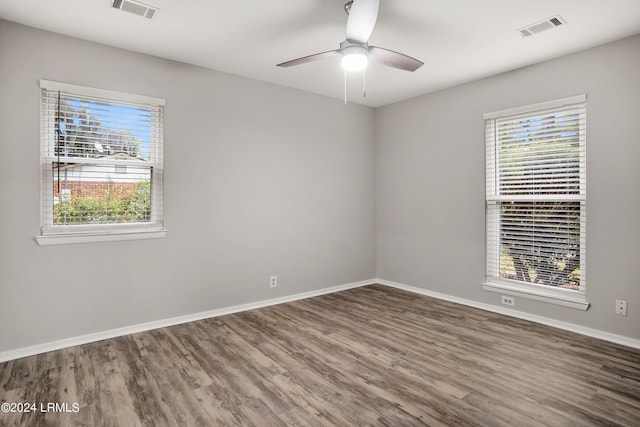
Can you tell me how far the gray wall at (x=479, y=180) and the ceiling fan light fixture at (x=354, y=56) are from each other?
2246 mm

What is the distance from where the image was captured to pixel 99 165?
319cm

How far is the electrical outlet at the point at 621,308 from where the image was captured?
122 inches

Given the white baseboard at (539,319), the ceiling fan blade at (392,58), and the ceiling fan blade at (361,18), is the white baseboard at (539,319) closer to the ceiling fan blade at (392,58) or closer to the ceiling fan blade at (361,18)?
the ceiling fan blade at (392,58)

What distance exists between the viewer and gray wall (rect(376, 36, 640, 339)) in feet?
10.1

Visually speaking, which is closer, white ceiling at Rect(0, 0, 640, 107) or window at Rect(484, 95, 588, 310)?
white ceiling at Rect(0, 0, 640, 107)

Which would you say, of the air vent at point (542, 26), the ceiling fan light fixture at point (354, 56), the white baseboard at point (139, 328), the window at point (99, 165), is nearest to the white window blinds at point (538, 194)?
the air vent at point (542, 26)

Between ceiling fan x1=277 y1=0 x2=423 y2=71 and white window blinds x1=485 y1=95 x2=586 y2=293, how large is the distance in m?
1.79

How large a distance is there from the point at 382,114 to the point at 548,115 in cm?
227

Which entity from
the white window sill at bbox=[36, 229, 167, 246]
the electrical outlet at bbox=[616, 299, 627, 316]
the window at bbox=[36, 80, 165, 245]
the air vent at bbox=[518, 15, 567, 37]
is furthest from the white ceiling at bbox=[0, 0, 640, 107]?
the electrical outlet at bbox=[616, 299, 627, 316]

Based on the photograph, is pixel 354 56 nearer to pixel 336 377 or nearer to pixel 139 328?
pixel 336 377

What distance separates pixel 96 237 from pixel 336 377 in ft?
7.92

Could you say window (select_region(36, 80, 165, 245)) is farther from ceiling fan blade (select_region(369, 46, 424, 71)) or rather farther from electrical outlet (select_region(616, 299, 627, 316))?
electrical outlet (select_region(616, 299, 627, 316))

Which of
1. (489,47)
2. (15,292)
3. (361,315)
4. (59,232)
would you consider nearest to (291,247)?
(361,315)

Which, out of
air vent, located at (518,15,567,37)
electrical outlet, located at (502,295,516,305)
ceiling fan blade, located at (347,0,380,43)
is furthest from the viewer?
electrical outlet, located at (502,295,516,305)
